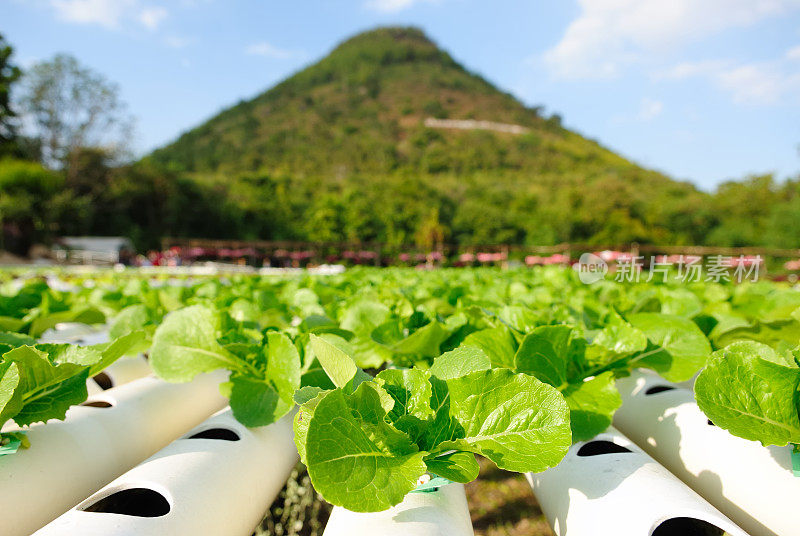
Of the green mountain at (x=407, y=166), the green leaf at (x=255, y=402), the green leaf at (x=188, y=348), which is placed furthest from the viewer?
the green mountain at (x=407, y=166)

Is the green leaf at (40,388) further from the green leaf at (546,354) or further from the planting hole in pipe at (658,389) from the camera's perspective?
the planting hole in pipe at (658,389)

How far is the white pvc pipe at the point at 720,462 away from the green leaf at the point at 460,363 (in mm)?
621

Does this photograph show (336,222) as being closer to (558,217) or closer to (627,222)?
(558,217)

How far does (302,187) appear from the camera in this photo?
55.6 meters

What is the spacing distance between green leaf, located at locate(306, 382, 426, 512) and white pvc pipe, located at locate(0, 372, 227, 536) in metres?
0.74

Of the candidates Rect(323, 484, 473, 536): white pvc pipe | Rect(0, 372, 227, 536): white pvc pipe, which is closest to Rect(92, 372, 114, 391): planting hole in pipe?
Rect(0, 372, 227, 536): white pvc pipe

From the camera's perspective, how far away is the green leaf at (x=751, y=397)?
92 centimetres

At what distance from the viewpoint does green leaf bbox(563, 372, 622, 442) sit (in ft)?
3.75

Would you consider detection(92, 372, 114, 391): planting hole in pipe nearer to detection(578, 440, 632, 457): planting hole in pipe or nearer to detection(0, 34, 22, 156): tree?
detection(578, 440, 632, 457): planting hole in pipe

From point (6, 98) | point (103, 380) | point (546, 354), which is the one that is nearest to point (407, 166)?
point (6, 98)

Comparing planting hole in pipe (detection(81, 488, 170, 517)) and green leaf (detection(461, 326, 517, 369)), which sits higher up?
green leaf (detection(461, 326, 517, 369))

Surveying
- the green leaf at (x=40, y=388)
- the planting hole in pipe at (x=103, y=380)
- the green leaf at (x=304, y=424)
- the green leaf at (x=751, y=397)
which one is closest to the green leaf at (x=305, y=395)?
the green leaf at (x=304, y=424)

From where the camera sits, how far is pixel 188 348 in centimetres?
150

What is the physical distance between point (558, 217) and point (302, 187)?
27920 millimetres
